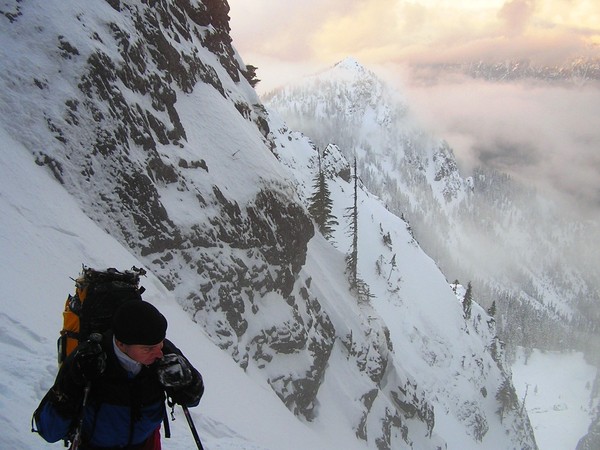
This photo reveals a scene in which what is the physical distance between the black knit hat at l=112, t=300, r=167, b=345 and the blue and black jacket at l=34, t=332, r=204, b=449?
0.98ft

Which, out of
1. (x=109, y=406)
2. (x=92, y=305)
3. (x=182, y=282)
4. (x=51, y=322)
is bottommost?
(x=182, y=282)

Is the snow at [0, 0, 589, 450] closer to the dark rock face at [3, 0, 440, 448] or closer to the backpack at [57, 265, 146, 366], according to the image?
the dark rock face at [3, 0, 440, 448]

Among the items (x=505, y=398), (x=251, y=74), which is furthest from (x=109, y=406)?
(x=505, y=398)

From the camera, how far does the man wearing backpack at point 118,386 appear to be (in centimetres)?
365

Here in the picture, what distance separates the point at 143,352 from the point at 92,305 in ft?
4.12

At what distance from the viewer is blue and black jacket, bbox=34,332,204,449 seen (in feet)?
12.0

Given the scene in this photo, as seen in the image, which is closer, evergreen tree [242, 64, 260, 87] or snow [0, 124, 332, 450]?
snow [0, 124, 332, 450]

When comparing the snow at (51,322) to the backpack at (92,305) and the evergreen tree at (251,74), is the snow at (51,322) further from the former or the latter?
the evergreen tree at (251,74)

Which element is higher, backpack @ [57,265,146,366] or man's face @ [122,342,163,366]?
man's face @ [122,342,163,366]

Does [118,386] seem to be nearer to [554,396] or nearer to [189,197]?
[189,197]

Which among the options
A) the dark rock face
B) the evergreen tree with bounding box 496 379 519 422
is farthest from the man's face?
the evergreen tree with bounding box 496 379 519 422

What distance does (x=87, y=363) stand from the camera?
362cm

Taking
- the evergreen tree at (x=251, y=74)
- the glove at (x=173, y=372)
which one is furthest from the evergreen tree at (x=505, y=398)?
the glove at (x=173, y=372)

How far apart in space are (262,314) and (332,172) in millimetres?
63465
